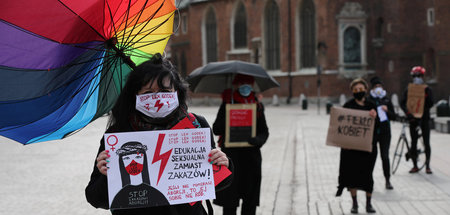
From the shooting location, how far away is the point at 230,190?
6.01 metres

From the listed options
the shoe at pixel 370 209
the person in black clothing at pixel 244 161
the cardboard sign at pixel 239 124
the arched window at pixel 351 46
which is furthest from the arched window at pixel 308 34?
the cardboard sign at pixel 239 124

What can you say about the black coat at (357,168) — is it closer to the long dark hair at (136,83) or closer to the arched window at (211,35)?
the long dark hair at (136,83)

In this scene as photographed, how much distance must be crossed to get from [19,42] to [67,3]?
1.03 feet

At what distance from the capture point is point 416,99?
33.7ft

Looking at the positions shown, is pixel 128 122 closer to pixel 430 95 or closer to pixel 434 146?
pixel 430 95

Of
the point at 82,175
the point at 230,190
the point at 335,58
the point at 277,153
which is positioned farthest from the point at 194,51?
the point at 230,190

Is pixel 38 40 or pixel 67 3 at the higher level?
pixel 67 3

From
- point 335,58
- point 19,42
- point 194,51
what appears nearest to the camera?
point 19,42

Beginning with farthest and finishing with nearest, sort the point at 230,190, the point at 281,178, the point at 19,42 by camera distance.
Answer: the point at 281,178, the point at 230,190, the point at 19,42

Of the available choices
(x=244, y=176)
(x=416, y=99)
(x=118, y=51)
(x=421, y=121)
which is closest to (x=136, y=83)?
(x=118, y=51)

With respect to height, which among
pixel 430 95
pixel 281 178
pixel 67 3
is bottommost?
pixel 281 178

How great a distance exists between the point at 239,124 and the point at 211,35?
4747 centimetres

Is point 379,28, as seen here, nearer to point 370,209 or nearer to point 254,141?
point 370,209

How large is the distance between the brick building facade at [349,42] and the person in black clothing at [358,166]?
31232 mm
